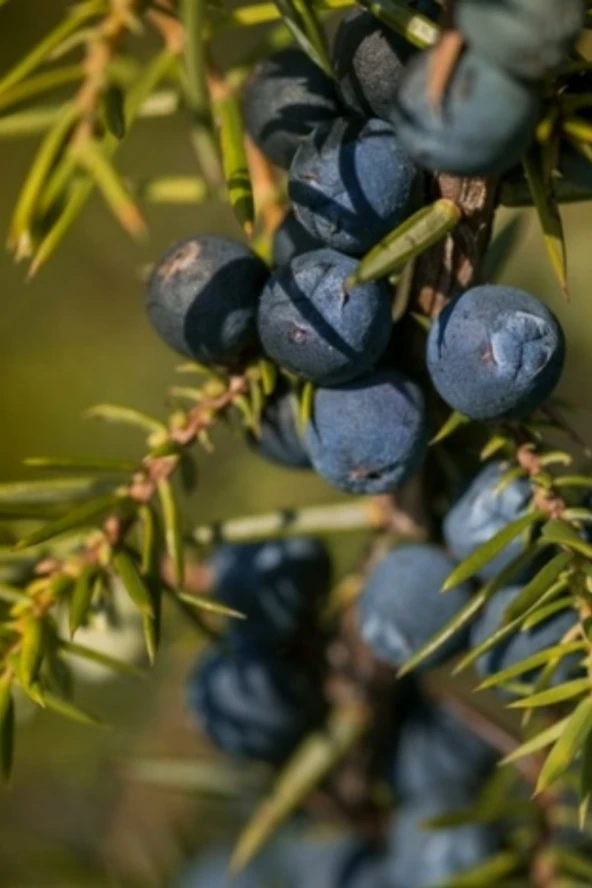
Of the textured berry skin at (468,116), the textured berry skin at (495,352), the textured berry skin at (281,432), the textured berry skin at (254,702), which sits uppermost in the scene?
the textured berry skin at (468,116)

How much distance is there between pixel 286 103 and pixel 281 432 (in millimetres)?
200

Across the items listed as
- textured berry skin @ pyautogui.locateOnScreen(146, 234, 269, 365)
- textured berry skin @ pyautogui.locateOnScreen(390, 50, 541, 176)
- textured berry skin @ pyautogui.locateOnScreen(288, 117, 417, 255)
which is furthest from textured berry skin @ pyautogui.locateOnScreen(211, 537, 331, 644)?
textured berry skin @ pyautogui.locateOnScreen(390, 50, 541, 176)

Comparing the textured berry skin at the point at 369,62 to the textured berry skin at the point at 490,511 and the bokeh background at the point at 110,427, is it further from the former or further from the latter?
the bokeh background at the point at 110,427

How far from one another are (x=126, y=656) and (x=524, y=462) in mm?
508

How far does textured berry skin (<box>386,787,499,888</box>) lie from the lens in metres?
1.06

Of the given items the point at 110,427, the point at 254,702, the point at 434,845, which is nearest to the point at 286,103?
the point at 254,702

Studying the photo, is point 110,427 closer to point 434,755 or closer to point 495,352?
point 434,755

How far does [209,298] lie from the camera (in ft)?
2.44

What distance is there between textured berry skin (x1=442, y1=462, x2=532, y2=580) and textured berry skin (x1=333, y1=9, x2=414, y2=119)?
228 millimetres

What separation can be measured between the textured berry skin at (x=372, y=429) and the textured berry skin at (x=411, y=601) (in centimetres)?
12

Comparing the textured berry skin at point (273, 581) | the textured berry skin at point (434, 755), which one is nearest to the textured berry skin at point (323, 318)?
the textured berry skin at point (273, 581)

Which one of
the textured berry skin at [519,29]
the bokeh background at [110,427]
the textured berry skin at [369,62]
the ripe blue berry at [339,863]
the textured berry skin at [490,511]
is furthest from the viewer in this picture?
the bokeh background at [110,427]

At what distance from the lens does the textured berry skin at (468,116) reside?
55cm

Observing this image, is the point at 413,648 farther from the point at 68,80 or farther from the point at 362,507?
the point at 68,80
